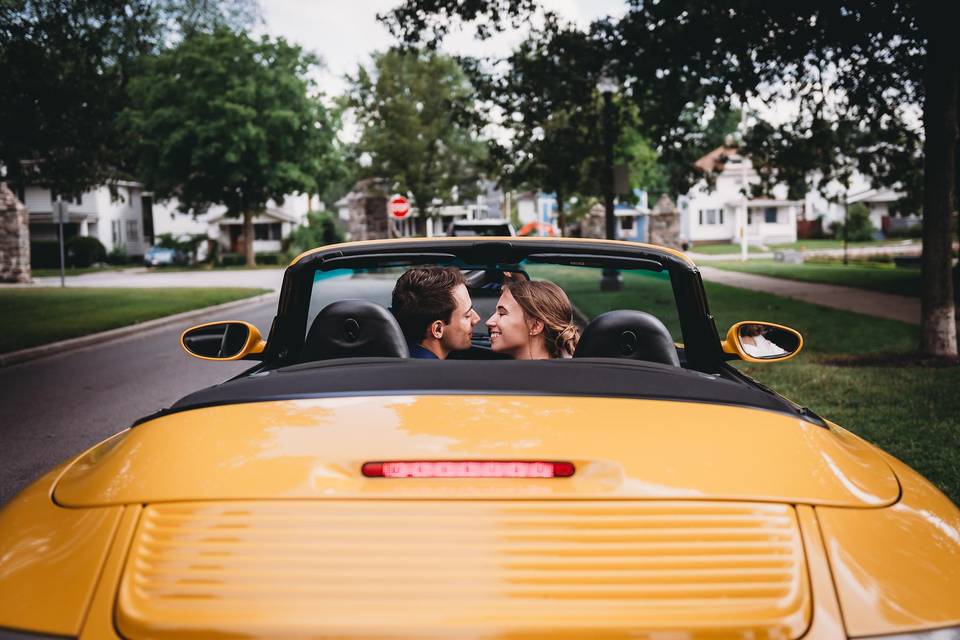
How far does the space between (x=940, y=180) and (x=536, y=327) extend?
869 cm

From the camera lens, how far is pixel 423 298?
11.2 feet

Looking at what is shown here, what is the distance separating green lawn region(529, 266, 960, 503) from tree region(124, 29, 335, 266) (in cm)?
3395

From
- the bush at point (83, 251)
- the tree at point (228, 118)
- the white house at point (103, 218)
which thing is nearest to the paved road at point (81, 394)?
the tree at point (228, 118)

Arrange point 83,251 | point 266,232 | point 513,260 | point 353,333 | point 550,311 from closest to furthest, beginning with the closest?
point 353,333, point 513,260, point 550,311, point 83,251, point 266,232

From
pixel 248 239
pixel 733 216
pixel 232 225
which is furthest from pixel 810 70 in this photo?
pixel 733 216

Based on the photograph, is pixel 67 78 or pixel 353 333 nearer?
pixel 353 333

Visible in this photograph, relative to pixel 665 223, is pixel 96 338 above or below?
below

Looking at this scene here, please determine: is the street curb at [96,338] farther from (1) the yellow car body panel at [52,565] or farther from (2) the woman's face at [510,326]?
(1) the yellow car body panel at [52,565]

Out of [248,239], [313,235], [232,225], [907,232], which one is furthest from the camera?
[232,225]

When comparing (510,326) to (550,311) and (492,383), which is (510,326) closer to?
(550,311)

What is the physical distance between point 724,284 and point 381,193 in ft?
82.2

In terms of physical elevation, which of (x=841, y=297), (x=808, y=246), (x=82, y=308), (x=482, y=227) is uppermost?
(x=482, y=227)

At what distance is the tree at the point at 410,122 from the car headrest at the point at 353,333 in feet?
169

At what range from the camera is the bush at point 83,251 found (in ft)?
180
